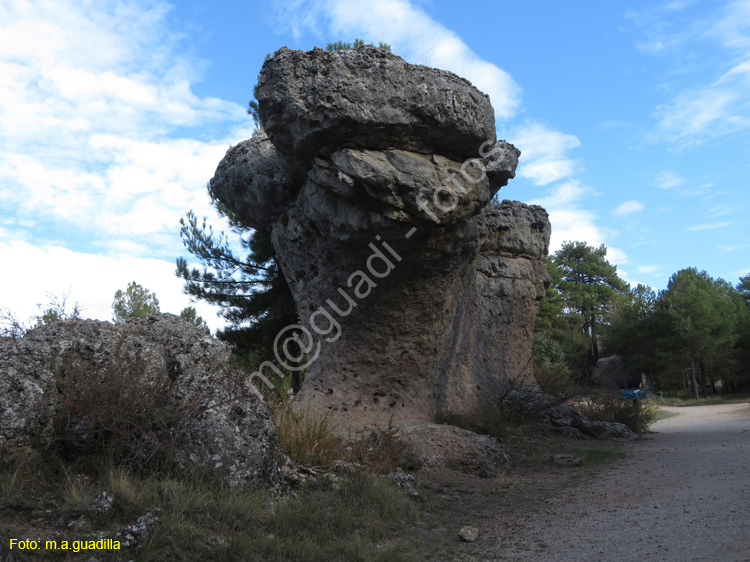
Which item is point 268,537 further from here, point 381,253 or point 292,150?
point 292,150

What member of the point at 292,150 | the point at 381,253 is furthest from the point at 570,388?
the point at 292,150

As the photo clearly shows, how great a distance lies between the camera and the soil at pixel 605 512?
4191 mm

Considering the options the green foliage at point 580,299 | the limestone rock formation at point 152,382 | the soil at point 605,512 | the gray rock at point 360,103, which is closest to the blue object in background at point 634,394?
the soil at point 605,512

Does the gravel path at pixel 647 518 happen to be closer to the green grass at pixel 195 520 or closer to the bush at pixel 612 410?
the green grass at pixel 195 520

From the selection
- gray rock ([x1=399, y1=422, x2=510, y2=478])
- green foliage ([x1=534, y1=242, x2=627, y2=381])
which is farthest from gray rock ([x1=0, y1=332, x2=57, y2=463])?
green foliage ([x1=534, y1=242, x2=627, y2=381])

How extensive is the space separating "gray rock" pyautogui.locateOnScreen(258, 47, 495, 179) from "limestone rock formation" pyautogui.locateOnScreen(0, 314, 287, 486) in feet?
11.9

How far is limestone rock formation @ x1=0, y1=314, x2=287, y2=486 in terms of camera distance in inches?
170

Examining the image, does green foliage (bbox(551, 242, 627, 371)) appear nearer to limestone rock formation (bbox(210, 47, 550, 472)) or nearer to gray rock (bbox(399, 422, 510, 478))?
limestone rock formation (bbox(210, 47, 550, 472))

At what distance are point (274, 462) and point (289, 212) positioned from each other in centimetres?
558

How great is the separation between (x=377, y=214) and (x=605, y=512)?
4.57 meters

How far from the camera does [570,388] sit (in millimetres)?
12133

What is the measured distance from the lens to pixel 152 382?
473 cm

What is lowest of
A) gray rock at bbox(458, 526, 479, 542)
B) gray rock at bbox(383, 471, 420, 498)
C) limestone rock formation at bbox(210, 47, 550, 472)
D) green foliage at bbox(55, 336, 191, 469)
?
gray rock at bbox(458, 526, 479, 542)

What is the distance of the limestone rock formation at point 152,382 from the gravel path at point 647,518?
219 cm
